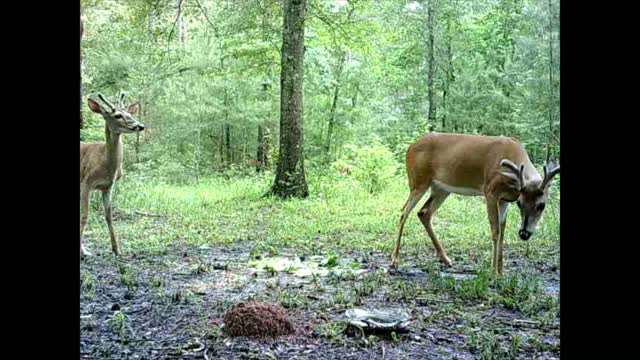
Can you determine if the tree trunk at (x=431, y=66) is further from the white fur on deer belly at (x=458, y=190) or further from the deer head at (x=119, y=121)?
the deer head at (x=119, y=121)

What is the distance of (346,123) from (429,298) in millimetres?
9876

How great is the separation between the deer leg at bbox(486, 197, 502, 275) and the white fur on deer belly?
0.96 feet

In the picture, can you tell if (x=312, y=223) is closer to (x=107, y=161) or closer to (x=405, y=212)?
(x=405, y=212)

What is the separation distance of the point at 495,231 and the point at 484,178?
502mm

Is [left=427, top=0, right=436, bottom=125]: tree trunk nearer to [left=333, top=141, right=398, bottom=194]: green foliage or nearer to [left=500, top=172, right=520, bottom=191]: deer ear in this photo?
[left=333, top=141, right=398, bottom=194]: green foliage

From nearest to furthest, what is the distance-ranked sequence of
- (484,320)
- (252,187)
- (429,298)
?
(484,320)
(429,298)
(252,187)

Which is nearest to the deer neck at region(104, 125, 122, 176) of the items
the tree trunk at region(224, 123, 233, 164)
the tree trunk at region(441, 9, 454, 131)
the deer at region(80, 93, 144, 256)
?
the deer at region(80, 93, 144, 256)

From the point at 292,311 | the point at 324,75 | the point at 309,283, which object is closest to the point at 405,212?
the point at 309,283

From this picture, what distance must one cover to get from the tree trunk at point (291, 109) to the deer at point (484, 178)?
299 cm

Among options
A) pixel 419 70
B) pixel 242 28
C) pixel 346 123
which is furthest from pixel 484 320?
pixel 346 123

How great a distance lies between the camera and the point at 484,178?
4.98 meters
